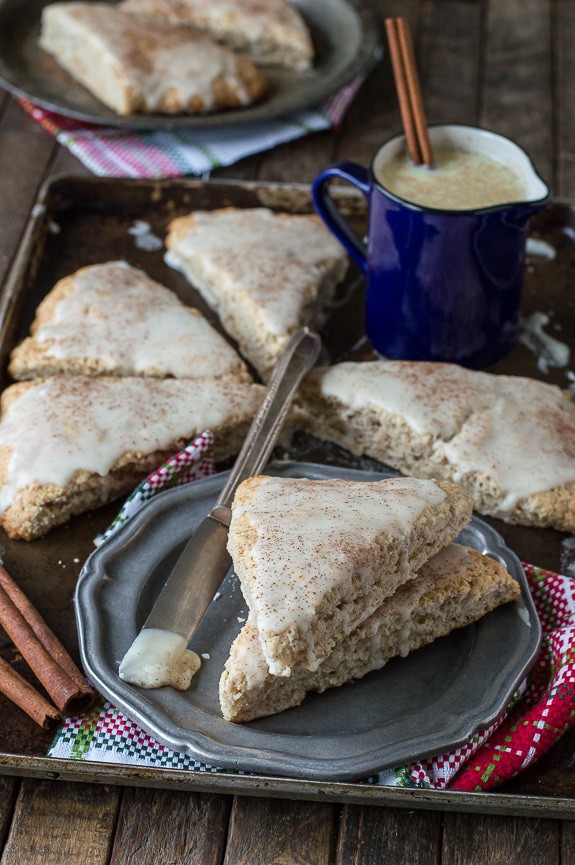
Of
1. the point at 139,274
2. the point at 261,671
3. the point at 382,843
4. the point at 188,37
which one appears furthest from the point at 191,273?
the point at 382,843

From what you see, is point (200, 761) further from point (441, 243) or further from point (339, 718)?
point (441, 243)

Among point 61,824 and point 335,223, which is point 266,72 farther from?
point 61,824

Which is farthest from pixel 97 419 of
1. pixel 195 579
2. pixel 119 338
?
pixel 195 579

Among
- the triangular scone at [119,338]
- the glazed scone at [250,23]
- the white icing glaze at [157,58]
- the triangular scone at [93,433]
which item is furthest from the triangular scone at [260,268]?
the glazed scone at [250,23]

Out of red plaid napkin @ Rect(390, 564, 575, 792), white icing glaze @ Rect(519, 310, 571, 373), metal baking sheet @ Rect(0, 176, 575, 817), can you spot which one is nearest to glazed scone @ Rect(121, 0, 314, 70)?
metal baking sheet @ Rect(0, 176, 575, 817)

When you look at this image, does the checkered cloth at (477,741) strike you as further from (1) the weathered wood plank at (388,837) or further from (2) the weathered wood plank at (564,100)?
(2) the weathered wood plank at (564,100)

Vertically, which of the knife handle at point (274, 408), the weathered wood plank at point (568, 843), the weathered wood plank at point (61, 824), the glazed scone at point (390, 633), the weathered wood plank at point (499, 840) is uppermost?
the knife handle at point (274, 408)
